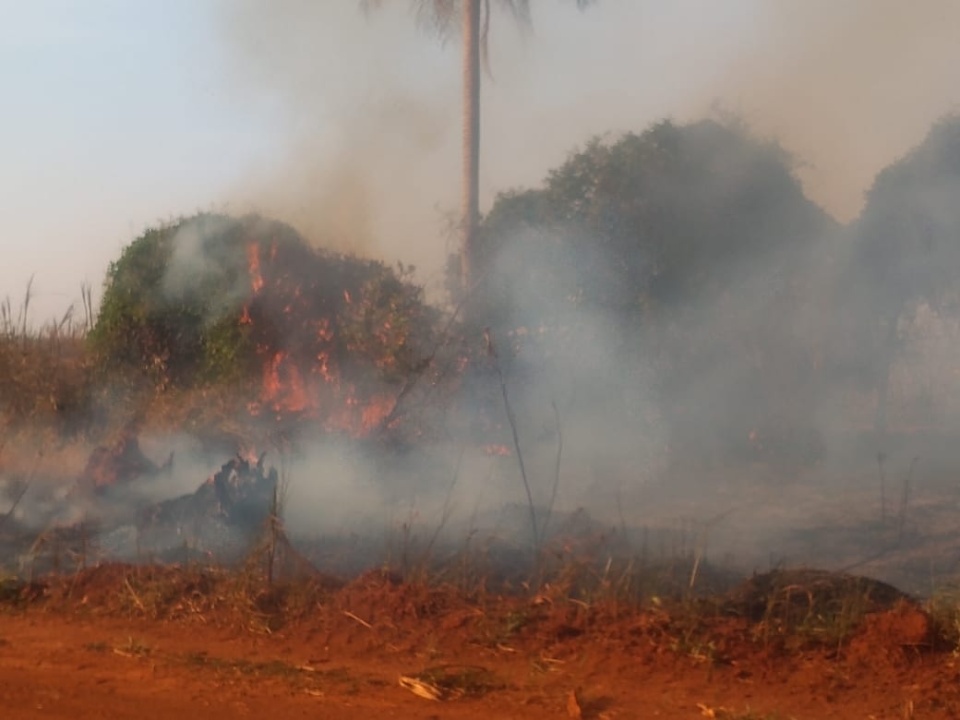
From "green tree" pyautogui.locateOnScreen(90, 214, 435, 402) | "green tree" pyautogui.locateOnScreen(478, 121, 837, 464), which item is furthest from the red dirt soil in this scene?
"green tree" pyautogui.locateOnScreen(478, 121, 837, 464)

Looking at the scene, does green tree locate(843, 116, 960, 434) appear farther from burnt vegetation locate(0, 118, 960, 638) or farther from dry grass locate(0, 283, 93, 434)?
dry grass locate(0, 283, 93, 434)

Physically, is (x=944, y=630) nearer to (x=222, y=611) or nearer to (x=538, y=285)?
(x=222, y=611)

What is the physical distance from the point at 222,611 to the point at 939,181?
10400 mm

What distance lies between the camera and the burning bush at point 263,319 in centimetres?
1241

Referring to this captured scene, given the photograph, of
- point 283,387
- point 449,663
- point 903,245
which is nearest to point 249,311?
point 283,387

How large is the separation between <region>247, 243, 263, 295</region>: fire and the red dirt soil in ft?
19.9

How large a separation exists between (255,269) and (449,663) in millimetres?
7668

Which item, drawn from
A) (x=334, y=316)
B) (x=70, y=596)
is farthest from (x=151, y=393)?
(x=70, y=596)

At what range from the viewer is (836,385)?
13961mm

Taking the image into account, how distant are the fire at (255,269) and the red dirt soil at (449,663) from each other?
6053 mm

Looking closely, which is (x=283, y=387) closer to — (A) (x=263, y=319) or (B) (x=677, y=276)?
(A) (x=263, y=319)

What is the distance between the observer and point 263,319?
518 inches

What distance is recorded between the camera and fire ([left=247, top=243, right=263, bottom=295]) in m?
13.1

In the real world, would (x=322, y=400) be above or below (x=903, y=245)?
below
